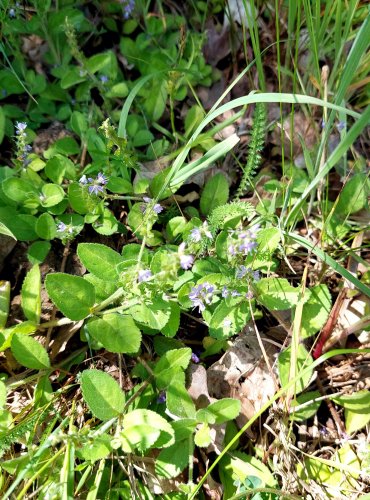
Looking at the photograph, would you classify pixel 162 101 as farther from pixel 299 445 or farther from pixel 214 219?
pixel 299 445

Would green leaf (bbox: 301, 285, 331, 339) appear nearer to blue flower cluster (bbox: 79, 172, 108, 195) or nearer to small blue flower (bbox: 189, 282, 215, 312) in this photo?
small blue flower (bbox: 189, 282, 215, 312)

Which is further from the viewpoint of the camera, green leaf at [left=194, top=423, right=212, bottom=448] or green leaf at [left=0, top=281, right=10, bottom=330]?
green leaf at [left=0, top=281, right=10, bottom=330]

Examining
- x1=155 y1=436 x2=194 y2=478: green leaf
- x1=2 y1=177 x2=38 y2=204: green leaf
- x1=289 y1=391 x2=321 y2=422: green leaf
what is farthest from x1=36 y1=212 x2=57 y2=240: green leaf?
x1=289 y1=391 x2=321 y2=422: green leaf

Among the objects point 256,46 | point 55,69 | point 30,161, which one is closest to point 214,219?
point 256,46

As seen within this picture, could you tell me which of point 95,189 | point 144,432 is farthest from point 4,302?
point 144,432

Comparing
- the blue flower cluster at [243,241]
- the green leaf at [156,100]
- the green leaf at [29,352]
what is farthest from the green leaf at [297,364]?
the green leaf at [156,100]

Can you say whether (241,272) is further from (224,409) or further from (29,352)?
(29,352)
